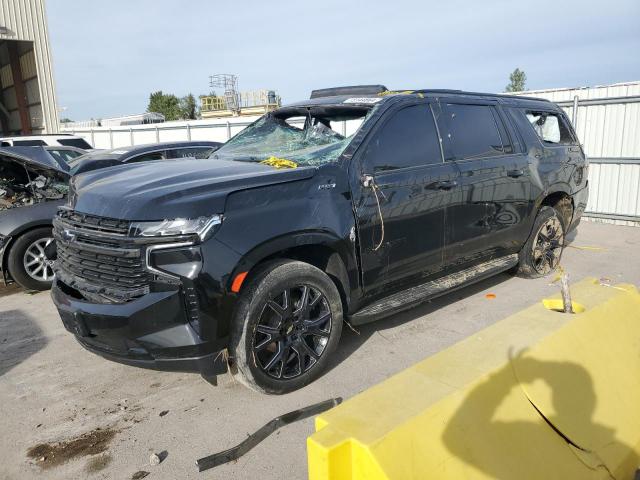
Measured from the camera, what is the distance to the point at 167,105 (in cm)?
6328

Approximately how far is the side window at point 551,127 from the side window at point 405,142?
1.91 meters

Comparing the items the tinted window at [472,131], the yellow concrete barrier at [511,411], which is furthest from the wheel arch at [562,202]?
the yellow concrete barrier at [511,411]

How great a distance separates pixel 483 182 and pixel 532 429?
2.75 m

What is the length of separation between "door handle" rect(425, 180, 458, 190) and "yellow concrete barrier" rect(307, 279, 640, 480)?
1.45 meters

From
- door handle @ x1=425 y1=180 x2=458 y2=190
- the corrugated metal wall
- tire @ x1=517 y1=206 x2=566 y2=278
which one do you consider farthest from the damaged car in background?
the corrugated metal wall

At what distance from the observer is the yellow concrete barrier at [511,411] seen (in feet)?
6.04

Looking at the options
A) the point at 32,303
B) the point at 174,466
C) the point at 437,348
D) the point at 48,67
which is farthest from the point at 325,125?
the point at 48,67

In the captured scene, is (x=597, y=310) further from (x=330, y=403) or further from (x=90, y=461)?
(x=90, y=461)

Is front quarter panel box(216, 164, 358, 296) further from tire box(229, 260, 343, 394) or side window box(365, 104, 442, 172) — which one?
side window box(365, 104, 442, 172)

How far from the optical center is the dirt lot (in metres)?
2.74

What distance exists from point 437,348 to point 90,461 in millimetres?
2568

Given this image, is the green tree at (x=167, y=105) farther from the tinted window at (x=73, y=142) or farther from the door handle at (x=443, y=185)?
the door handle at (x=443, y=185)

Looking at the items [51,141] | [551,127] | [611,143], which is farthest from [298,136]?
[51,141]

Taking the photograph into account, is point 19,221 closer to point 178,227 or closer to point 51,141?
point 178,227
